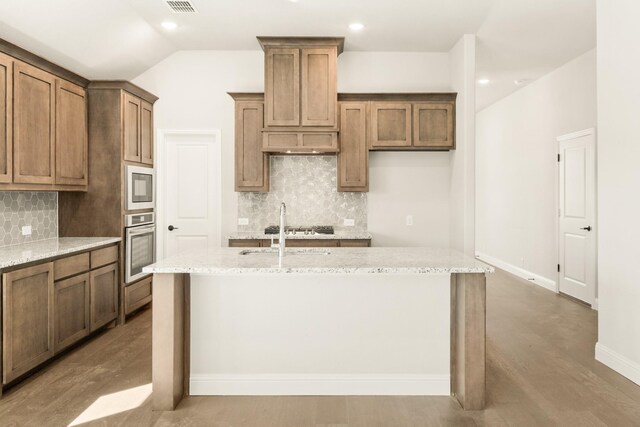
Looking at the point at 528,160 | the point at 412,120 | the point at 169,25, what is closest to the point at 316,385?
the point at 412,120

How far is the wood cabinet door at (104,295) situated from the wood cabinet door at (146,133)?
1.33m

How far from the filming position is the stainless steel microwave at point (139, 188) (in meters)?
4.62

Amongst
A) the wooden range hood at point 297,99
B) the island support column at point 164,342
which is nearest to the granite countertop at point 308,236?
the wooden range hood at point 297,99

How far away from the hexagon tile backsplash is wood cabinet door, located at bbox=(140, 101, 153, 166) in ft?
3.25

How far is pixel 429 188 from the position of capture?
543 centimetres

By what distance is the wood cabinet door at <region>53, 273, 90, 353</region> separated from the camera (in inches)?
138

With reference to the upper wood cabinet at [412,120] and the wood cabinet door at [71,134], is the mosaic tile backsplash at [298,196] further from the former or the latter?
the wood cabinet door at [71,134]

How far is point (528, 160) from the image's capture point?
6.82 meters

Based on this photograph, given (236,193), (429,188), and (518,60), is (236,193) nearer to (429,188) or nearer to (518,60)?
(429,188)

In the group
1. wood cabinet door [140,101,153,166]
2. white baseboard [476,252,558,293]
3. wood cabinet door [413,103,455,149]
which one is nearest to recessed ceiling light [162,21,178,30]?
wood cabinet door [140,101,153,166]

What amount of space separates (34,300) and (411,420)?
8.85 ft

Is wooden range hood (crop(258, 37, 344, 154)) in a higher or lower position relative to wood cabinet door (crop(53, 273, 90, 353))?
higher

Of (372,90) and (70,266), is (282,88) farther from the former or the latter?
(70,266)

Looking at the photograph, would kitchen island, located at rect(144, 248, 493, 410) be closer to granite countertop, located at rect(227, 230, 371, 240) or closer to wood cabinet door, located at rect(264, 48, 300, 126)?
granite countertop, located at rect(227, 230, 371, 240)
